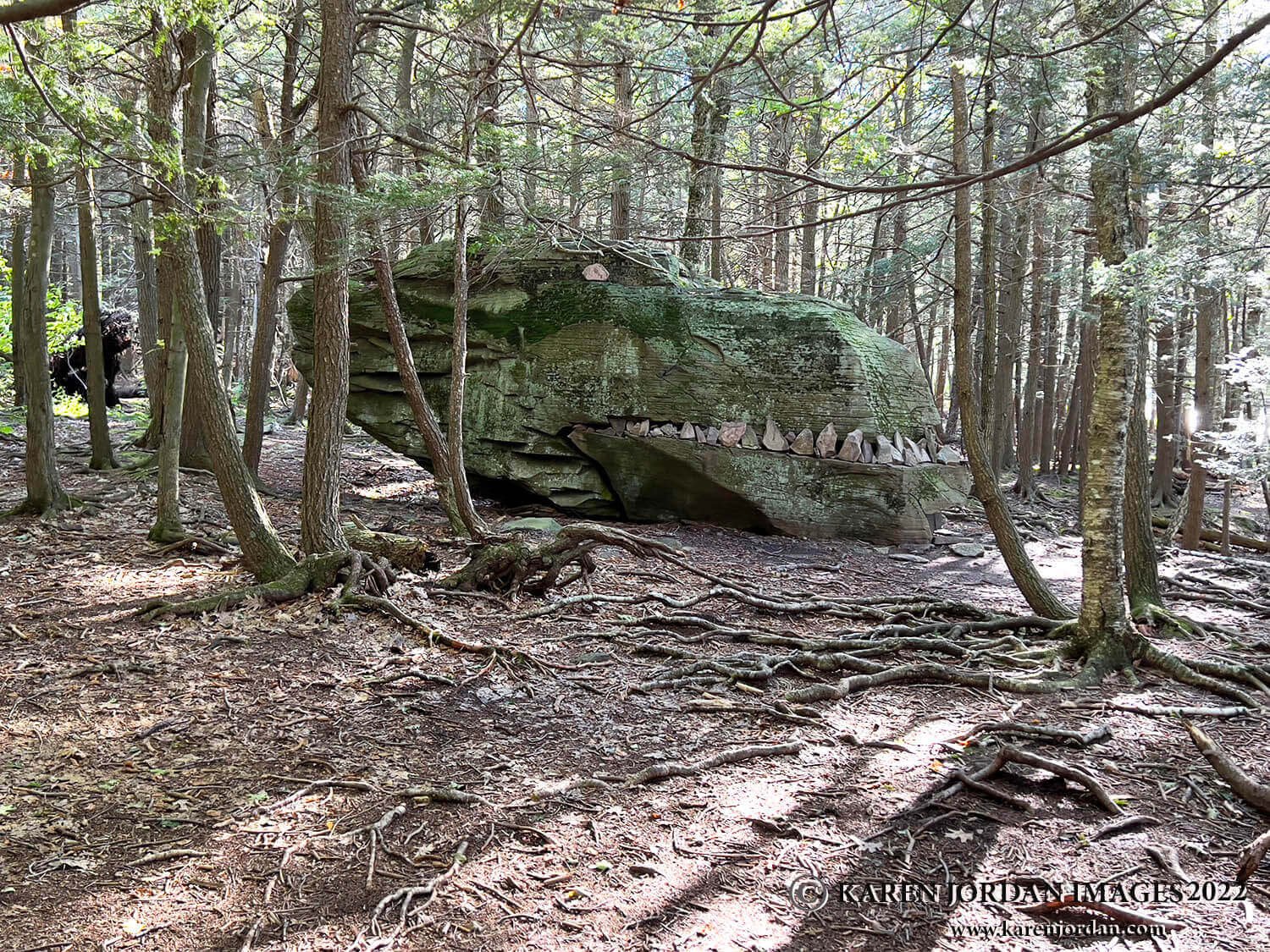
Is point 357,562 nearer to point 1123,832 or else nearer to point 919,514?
point 1123,832

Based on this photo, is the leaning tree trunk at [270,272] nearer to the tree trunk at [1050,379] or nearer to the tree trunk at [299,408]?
the tree trunk at [299,408]

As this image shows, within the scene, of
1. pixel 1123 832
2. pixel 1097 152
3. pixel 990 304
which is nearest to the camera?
pixel 1123 832

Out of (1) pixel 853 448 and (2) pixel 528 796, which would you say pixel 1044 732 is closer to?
(2) pixel 528 796

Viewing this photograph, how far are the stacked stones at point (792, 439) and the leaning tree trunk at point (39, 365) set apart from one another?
643 cm

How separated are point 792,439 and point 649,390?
210 centimetres

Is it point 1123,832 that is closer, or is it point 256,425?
point 1123,832

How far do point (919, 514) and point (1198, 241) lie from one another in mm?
5141

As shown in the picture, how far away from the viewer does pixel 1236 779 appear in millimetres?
3387

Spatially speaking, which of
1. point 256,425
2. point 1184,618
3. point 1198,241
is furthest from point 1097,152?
point 256,425

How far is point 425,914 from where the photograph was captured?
277 cm

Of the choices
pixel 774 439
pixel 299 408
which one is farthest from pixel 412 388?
pixel 299 408

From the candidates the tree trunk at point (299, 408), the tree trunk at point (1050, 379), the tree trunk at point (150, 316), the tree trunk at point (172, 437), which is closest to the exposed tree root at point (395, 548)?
the tree trunk at point (172, 437)

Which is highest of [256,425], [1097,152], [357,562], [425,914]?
[1097,152]

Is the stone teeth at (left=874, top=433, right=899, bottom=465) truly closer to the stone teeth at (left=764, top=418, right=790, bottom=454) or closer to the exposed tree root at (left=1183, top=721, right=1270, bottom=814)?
the stone teeth at (left=764, top=418, right=790, bottom=454)
